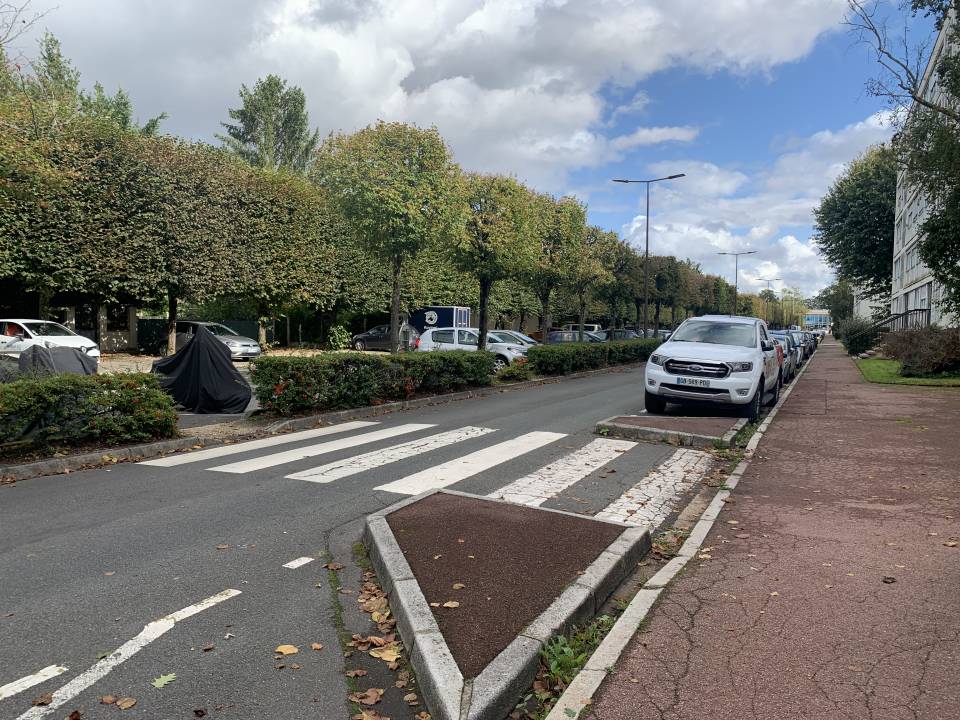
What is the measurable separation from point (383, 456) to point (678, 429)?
4453 mm

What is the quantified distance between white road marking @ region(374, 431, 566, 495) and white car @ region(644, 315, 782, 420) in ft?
7.90

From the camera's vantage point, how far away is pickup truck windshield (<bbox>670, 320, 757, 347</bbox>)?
12375 millimetres

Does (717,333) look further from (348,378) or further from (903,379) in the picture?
(903,379)

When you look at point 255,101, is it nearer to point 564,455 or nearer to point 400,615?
point 564,455

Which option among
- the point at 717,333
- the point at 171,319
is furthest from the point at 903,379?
the point at 171,319

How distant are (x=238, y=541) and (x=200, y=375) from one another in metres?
8.00

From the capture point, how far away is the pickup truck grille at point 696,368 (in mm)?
11164

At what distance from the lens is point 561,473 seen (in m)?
7.66

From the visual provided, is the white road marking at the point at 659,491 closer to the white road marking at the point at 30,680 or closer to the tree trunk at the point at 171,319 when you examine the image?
the white road marking at the point at 30,680

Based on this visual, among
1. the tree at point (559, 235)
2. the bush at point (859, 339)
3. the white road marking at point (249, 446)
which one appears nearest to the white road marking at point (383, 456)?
the white road marking at point (249, 446)

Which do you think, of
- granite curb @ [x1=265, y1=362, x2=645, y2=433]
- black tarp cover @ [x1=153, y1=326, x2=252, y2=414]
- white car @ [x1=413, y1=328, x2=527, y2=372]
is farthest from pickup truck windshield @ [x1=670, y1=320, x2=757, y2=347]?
white car @ [x1=413, y1=328, x2=527, y2=372]

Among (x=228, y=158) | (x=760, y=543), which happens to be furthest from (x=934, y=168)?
(x=228, y=158)

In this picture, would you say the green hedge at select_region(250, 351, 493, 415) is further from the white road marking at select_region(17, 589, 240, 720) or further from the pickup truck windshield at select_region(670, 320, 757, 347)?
the white road marking at select_region(17, 589, 240, 720)

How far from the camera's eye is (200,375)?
486 inches
